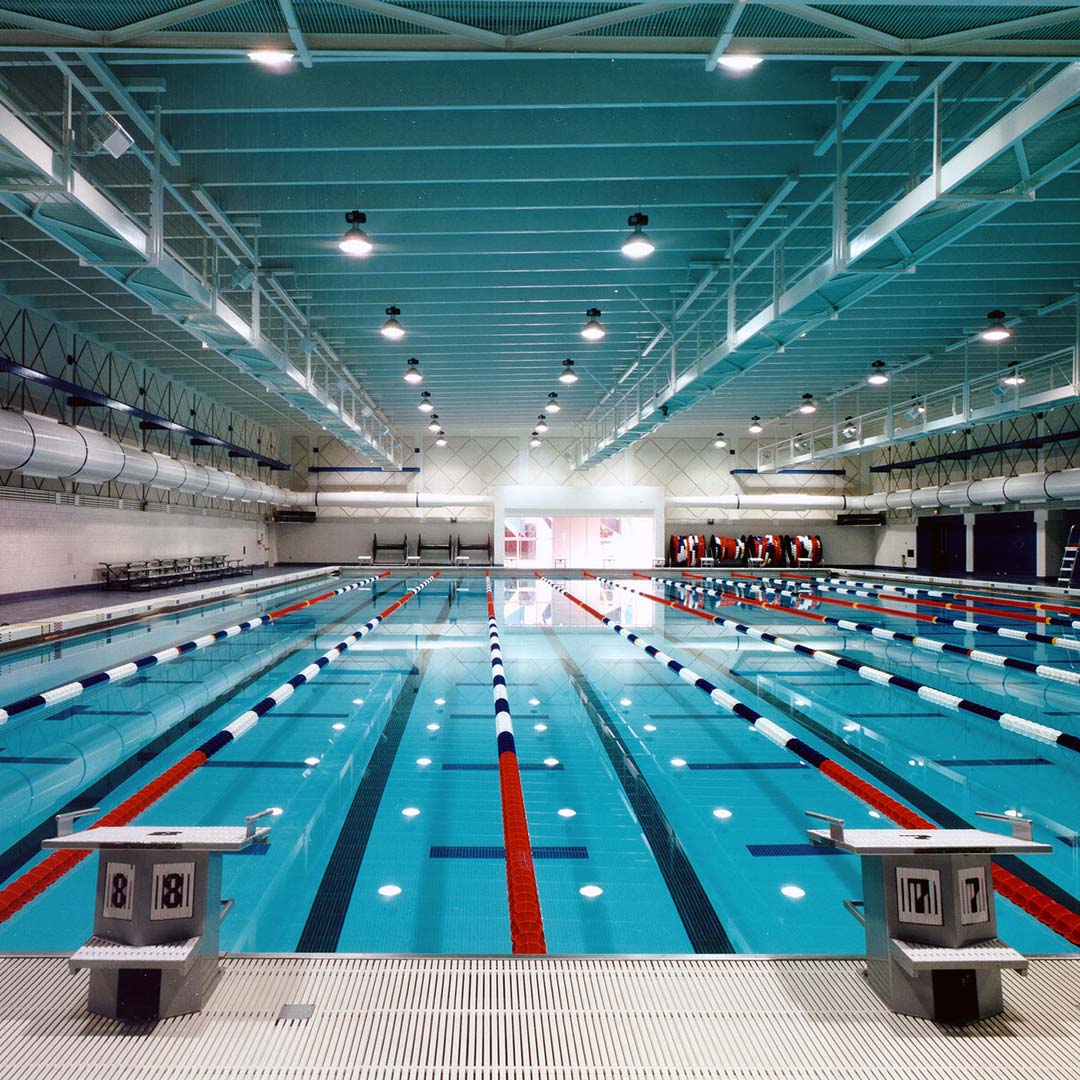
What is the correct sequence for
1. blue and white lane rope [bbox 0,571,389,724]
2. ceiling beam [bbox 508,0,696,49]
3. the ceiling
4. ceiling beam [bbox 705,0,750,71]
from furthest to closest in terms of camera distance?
blue and white lane rope [bbox 0,571,389,724], the ceiling, ceiling beam [bbox 508,0,696,49], ceiling beam [bbox 705,0,750,71]

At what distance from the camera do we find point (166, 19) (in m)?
4.22

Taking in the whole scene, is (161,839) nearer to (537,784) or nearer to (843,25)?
(537,784)

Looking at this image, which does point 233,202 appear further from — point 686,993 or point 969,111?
point 686,993

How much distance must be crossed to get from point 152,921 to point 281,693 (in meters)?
5.25

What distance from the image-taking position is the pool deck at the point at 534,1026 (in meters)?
1.44

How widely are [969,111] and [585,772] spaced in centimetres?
703

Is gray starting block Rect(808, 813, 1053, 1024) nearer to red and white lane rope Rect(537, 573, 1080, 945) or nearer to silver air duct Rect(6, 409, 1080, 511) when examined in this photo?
red and white lane rope Rect(537, 573, 1080, 945)

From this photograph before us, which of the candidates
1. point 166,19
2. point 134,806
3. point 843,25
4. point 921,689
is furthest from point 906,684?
point 166,19

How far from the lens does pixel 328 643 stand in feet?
35.1

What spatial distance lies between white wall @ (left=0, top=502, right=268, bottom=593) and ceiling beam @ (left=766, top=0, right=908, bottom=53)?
14.3 m

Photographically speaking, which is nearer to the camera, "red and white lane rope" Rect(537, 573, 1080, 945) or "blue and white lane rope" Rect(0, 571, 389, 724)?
"red and white lane rope" Rect(537, 573, 1080, 945)

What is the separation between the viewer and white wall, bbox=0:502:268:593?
13547 millimetres

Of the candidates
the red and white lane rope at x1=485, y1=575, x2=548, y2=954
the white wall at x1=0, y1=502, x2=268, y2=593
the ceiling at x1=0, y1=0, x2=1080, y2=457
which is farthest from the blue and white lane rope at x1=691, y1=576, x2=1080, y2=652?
the white wall at x1=0, y1=502, x2=268, y2=593

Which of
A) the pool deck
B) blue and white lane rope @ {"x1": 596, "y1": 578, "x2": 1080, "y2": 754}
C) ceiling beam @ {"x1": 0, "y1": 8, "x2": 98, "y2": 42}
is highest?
ceiling beam @ {"x1": 0, "y1": 8, "x2": 98, "y2": 42}
